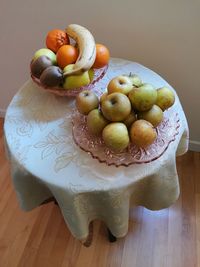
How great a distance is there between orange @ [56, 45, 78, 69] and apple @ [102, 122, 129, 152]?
304mm

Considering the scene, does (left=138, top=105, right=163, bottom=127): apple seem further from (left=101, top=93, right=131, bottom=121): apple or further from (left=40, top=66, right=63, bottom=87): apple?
(left=40, top=66, right=63, bottom=87): apple

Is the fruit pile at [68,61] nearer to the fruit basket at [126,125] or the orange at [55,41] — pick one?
the orange at [55,41]

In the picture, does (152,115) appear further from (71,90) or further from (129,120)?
(71,90)

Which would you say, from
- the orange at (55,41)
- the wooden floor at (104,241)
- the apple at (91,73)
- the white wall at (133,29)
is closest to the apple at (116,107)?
the apple at (91,73)

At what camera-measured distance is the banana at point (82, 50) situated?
89 centimetres

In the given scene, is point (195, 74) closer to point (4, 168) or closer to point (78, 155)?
point (78, 155)

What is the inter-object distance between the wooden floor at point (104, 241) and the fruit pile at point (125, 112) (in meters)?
0.67

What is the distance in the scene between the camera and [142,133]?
2.43 feet

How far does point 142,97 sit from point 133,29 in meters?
0.60

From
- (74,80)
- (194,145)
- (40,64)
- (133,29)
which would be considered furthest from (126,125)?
Result: (194,145)

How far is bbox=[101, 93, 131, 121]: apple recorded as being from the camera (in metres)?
0.75

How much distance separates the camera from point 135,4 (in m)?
1.16

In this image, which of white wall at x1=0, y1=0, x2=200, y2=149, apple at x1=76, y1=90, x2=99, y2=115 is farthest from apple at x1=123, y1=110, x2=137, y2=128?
white wall at x1=0, y1=0, x2=200, y2=149

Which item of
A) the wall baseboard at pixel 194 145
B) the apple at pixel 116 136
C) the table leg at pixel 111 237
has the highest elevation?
the apple at pixel 116 136
